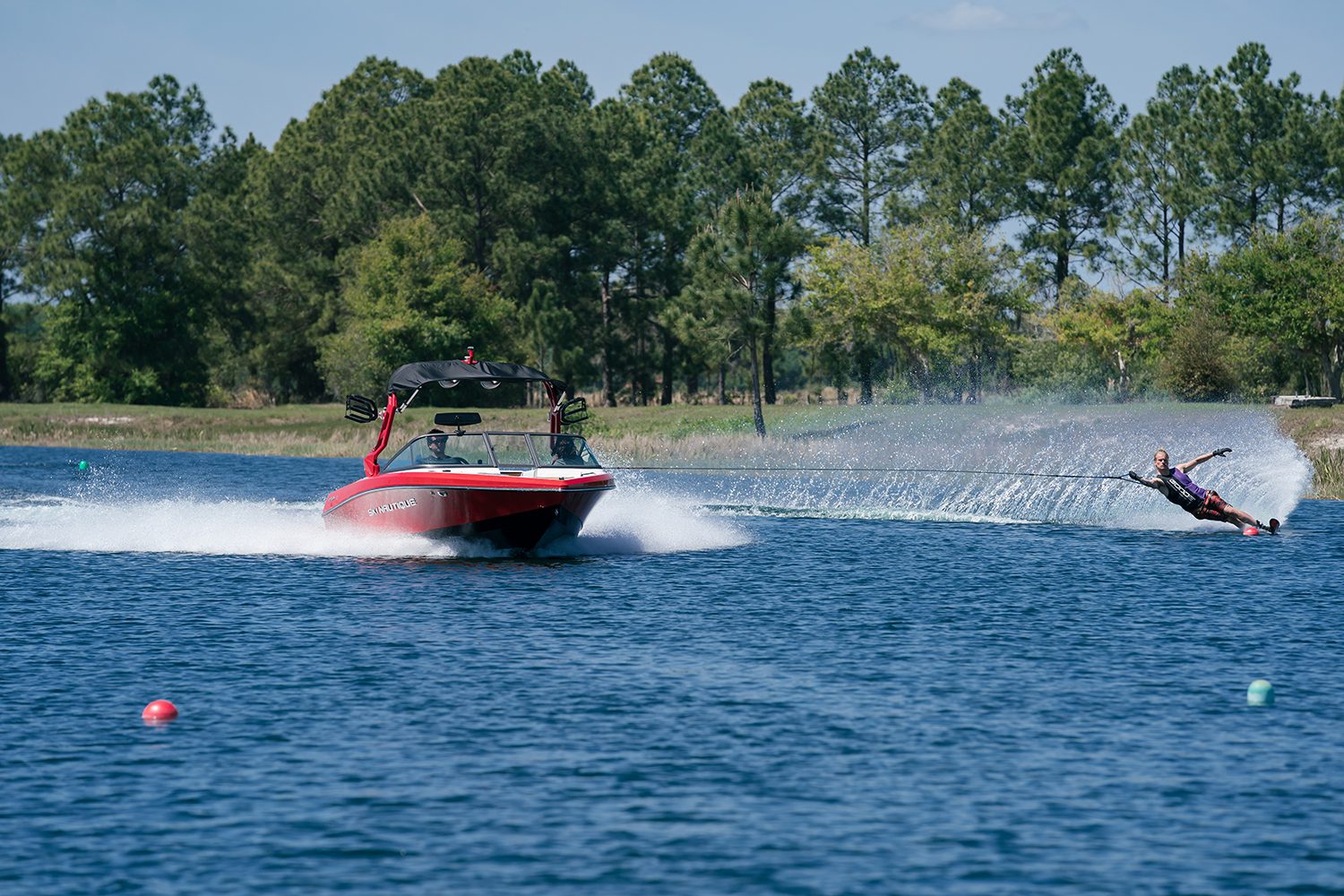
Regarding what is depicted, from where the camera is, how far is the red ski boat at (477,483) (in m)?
29.9

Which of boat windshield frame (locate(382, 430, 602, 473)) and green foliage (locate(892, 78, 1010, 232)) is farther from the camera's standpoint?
green foliage (locate(892, 78, 1010, 232))

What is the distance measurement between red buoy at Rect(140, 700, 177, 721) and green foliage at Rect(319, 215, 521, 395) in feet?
259

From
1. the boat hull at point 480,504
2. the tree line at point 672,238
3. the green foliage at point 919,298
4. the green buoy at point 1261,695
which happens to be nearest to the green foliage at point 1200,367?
the tree line at point 672,238

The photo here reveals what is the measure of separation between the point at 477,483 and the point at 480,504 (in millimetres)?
493

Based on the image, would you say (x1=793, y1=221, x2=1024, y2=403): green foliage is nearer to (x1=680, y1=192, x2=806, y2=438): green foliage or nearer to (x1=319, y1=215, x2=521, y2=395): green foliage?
(x1=680, y1=192, x2=806, y2=438): green foliage

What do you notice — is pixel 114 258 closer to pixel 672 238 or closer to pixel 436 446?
pixel 672 238

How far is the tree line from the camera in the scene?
271 feet

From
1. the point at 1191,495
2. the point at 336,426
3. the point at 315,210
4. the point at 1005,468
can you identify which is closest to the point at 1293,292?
the point at 1005,468

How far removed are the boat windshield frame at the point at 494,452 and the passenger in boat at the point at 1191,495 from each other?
11.4 metres

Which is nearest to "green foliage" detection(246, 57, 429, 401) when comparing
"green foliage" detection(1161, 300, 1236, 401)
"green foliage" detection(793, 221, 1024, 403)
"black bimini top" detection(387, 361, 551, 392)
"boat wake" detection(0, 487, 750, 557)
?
"green foliage" detection(793, 221, 1024, 403)

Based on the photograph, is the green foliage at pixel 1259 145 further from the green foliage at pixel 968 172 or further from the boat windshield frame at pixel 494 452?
the boat windshield frame at pixel 494 452

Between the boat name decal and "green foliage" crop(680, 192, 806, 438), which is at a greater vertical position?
"green foliage" crop(680, 192, 806, 438)

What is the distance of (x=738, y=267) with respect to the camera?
7731cm

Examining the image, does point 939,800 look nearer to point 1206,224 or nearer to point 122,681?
point 122,681
